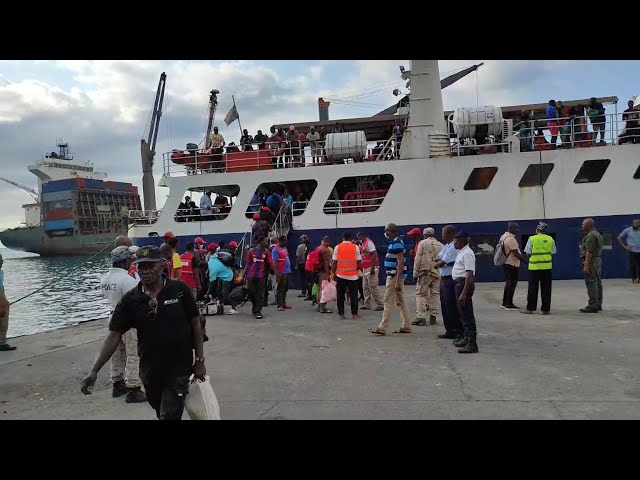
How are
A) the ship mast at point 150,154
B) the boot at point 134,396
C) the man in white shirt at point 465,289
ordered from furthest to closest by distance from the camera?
the ship mast at point 150,154, the man in white shirt at point 465,289, the boot at point 134,396

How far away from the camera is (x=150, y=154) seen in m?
42.8

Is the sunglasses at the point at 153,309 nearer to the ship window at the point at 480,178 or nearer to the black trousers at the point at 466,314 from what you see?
the black trousers at the point at 466,314

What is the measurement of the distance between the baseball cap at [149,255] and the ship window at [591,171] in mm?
13748

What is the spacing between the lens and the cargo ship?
5641 cm

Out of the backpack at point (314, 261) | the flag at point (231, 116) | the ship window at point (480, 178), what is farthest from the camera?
the flag at point (231, 116)

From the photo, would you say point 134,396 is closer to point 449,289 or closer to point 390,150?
point 449,289

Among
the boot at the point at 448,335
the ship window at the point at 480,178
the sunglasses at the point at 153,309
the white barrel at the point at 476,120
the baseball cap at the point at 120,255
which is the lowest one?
the boot at the point at 448,335

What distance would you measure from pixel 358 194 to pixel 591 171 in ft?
22.7

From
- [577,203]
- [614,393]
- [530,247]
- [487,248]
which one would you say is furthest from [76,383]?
[577,203]

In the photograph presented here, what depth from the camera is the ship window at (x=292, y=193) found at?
15.8m

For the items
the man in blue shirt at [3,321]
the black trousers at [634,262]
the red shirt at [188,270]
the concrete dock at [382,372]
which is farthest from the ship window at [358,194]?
the man in blue shirt at [3,321]

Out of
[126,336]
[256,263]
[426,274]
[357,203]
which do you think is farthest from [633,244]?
[126,336]

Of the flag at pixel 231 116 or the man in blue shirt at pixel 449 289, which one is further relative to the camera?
the flag at pixel 231 116
